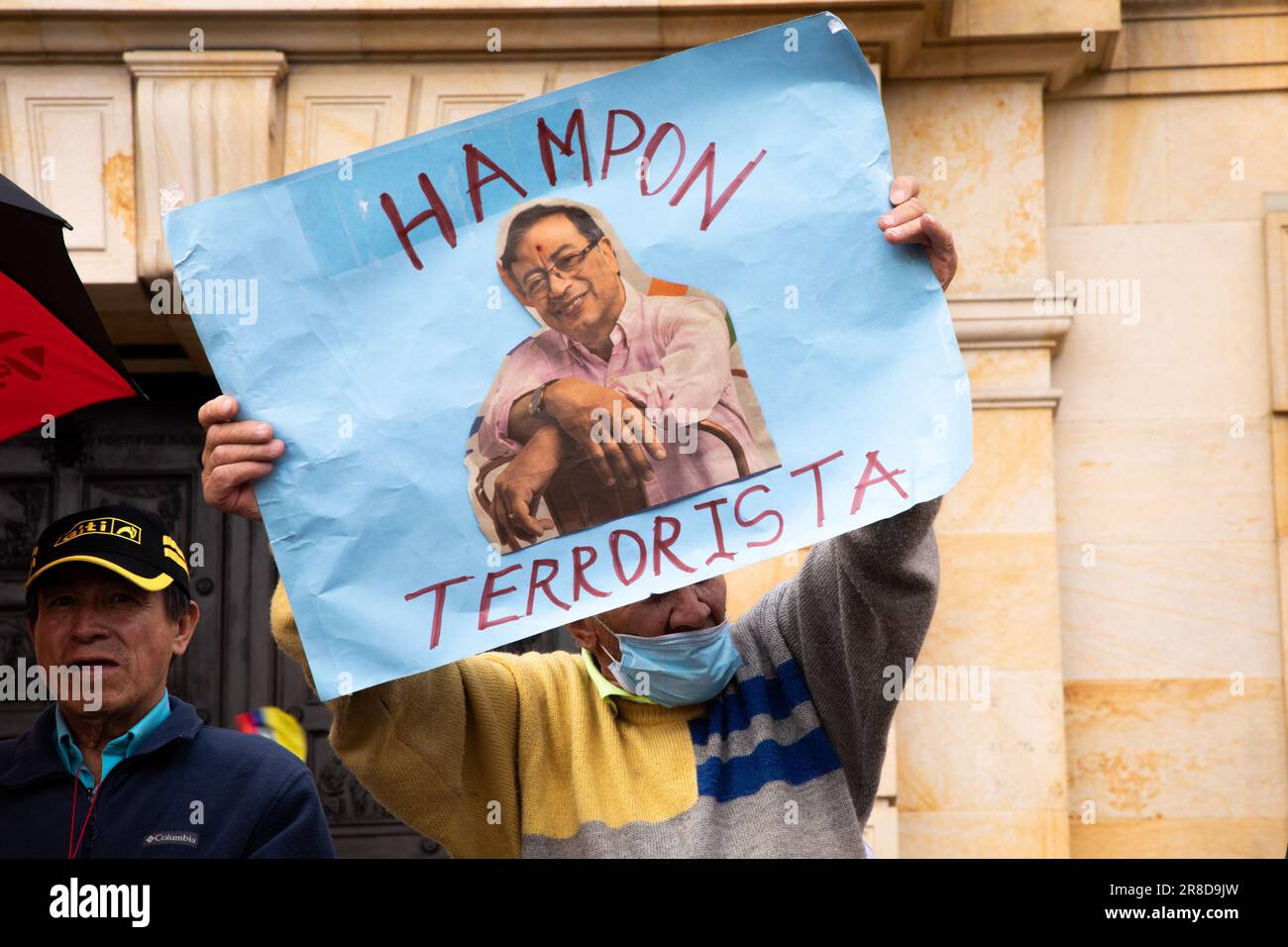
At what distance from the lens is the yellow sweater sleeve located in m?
2.33

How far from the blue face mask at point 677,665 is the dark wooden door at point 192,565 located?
11.1 ft

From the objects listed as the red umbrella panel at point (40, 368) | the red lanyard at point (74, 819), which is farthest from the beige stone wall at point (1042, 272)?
the red lanyard at point (74, 819)

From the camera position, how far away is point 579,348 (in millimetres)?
2359

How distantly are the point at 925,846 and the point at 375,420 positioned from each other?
367cm

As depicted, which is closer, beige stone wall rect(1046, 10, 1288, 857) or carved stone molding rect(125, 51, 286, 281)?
carved stone molding rect(125, 51, 286, 281)

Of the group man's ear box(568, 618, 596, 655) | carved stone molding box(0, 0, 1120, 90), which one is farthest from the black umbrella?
carved stone molding box(0, 0, 1120, 90)

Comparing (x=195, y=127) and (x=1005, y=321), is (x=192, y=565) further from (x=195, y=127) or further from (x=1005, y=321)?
(x=1005, y=321)

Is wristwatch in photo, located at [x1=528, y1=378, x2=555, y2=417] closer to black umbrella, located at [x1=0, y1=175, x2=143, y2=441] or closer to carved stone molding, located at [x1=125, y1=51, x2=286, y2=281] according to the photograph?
black umbrella, located at [x1=0, y1=175, x2=143, y2=441]

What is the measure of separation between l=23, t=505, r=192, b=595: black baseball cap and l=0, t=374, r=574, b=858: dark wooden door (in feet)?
10.1

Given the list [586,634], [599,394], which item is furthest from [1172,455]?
[599,394]

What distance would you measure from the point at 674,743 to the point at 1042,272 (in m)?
3.68

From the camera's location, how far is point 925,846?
544 cm
